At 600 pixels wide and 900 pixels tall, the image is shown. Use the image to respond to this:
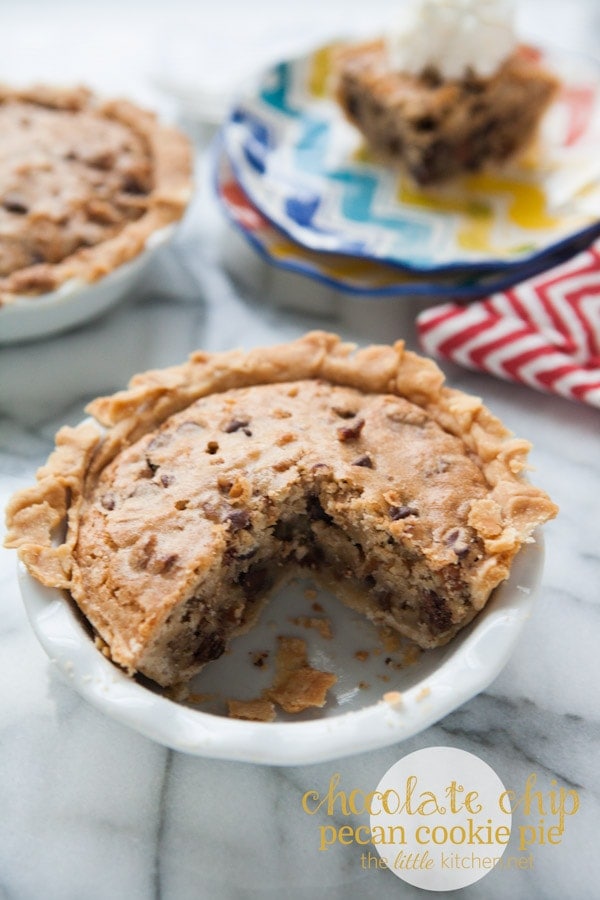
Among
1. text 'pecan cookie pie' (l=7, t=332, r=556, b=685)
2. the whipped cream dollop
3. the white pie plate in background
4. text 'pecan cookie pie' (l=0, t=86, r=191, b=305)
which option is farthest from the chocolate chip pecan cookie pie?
the white pie plate in background

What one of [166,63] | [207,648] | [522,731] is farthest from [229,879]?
[166,63]

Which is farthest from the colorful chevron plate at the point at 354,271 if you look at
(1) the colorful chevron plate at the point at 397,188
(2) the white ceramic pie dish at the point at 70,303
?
(2) the white ceramic pie dish at the point at 70,303

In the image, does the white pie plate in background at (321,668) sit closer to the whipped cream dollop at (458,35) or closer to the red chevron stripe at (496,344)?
the red chevron stripe at (496,344)

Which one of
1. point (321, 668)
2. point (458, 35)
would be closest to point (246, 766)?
point (321, 668)

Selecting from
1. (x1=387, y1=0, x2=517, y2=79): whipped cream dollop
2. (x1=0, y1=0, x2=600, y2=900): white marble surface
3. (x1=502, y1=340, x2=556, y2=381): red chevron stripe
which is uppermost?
(x1=387, y1=0, x2=517, y2=79): whipped cream dollop

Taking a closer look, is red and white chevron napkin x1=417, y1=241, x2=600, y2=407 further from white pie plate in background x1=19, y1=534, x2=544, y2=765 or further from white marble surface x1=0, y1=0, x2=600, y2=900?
white pie plate in background x1=19, y1=534, x2=544, y2=765

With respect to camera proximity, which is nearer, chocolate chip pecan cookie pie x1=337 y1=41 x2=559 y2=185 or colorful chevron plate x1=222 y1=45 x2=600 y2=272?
colorful chevron plate x1=222 y1=45 x2=600 y2=272
